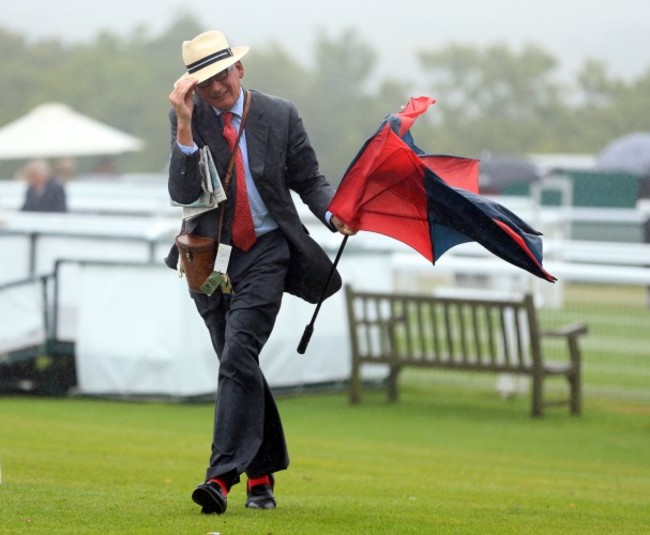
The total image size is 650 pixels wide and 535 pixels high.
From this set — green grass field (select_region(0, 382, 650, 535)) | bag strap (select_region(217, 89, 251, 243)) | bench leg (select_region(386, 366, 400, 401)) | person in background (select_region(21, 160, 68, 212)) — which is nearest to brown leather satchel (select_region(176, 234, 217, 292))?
bag strap (select_region(217, 89, 251, 243))

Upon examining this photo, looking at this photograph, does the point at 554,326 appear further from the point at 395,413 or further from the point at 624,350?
the point at 395,413

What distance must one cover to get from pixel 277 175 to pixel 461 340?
22.0 ft

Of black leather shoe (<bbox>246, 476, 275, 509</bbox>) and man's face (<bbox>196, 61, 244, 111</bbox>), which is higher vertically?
man's face (<bbox>196, 61, 244, 111</bbox>)

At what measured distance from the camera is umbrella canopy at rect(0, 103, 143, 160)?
989 inches

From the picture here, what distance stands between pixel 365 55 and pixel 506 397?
104261 millimetres

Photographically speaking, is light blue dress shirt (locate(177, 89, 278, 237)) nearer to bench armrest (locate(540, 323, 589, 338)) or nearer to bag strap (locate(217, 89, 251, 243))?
bag strap (locate(217, 89, 251, 243))

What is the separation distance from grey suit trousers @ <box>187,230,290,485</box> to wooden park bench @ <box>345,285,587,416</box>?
6.29 meters

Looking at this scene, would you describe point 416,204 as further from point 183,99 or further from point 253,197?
point 183,99

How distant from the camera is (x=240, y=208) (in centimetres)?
728

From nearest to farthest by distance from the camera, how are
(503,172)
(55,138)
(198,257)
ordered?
(198,257), (55,138), (503,172)

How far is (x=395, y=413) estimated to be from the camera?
14062 mm

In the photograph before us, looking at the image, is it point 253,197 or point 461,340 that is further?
point 461,340

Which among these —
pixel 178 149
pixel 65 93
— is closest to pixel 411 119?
pixel 178 149

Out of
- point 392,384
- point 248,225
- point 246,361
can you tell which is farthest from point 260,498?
point 392,384
